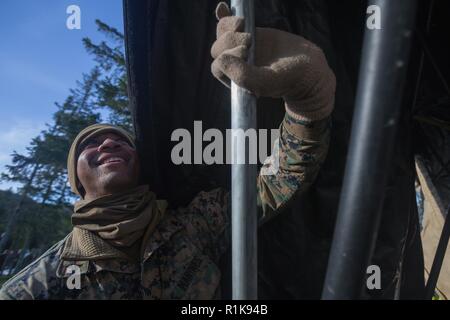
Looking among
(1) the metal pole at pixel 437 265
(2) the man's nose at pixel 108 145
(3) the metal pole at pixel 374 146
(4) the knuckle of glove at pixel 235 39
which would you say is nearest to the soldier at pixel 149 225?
(2) the man's nose at pixel 108 145

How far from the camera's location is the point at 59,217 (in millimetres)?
14273

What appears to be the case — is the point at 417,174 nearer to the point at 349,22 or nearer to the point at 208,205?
the point at 349,22

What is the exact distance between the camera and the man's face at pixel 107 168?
170 cm

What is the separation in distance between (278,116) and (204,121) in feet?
1.20

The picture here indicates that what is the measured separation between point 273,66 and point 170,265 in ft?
3.64

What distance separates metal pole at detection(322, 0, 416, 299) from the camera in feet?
1.64

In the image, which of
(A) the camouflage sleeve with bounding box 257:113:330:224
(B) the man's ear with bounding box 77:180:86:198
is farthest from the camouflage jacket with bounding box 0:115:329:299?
(B) the man's ear with bounding box 77:180:86:198

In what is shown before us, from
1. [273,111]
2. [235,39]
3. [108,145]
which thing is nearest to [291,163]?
[273,111]

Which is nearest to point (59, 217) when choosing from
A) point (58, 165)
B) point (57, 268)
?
point (58, 165)

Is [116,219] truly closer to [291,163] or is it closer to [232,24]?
[291,163]

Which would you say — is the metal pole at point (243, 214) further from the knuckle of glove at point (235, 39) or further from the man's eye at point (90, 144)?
the man's eye at point (90, 144)

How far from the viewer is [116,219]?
157cm

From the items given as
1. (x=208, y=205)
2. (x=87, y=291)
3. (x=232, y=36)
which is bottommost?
(x=87, y=291)

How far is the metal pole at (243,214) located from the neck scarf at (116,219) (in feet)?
3.28
